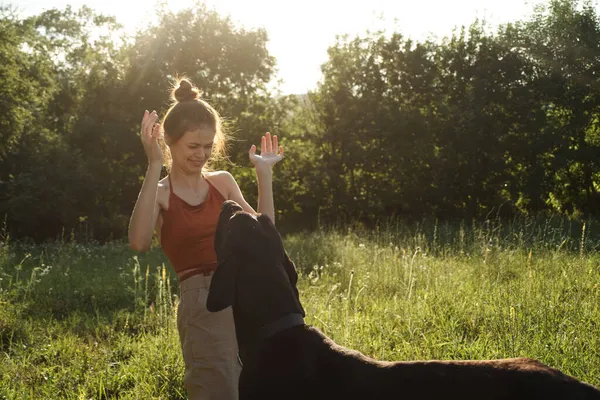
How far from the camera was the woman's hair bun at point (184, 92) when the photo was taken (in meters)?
3.50

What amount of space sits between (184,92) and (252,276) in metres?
1.44

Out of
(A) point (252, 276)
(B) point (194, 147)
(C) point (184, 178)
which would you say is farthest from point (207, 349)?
(B) point (194, 147)

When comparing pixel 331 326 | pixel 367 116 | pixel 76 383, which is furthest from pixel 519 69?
pixel 76 383

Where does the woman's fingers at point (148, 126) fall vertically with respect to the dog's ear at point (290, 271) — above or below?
above

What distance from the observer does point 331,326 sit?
15.9 feet

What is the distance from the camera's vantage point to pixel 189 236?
310cm

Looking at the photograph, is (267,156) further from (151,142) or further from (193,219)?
(151,142)

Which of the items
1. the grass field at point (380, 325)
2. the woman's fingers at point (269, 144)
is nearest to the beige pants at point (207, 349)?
the woman's fingers at point (269, 144)

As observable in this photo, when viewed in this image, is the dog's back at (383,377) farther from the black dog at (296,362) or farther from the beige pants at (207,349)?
the beige pants at (207,349)

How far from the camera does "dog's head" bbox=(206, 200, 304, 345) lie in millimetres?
2545

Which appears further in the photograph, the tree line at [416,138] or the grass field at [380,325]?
the tree line at [416,138]

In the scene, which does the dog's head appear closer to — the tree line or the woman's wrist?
the woman's wrist

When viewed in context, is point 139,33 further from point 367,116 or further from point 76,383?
point 76,383

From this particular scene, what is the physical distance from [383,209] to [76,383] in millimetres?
13571
